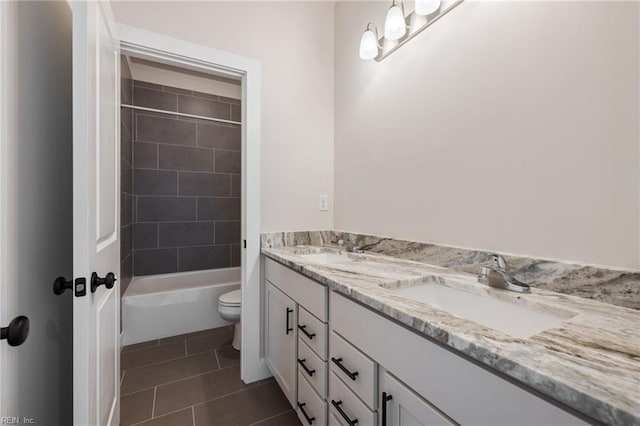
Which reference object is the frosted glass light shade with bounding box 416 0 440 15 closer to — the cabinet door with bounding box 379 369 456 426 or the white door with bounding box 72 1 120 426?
the white door with bounding box 72 1 120 426

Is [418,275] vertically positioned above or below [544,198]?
below

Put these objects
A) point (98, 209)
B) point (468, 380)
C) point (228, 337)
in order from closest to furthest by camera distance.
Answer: point (468, 380) → point (98, 209) → point (228, 337)

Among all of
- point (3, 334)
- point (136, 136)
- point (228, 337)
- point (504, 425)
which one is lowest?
point (228, 337)

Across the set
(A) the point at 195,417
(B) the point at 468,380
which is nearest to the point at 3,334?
(B) the point at 468,380

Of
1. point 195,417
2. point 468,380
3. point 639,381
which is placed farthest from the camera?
point 195,417

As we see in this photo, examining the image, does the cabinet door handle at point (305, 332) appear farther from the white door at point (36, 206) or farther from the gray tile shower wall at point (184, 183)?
the gray tile shower wall at point (184, 183)

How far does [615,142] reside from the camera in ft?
2.50

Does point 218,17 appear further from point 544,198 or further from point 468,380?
point 468,380

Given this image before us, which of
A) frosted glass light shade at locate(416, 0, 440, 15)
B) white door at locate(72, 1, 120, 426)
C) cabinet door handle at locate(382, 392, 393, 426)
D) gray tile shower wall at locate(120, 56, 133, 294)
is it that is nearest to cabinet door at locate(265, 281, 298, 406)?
cabinet door handle at locate(382, 392, 393, 426)

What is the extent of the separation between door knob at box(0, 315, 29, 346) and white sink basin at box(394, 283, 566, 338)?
102cm

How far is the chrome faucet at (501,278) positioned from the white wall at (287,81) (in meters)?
1.21

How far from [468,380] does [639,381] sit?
0.83ft

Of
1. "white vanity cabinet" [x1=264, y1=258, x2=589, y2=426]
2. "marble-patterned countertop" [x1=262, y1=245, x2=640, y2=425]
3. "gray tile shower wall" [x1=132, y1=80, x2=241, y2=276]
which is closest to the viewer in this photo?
"marble-patterned countertop" [x1=262, y1=245, x2=640, y2=425]

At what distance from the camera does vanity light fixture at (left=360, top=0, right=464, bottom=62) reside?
123 cm
